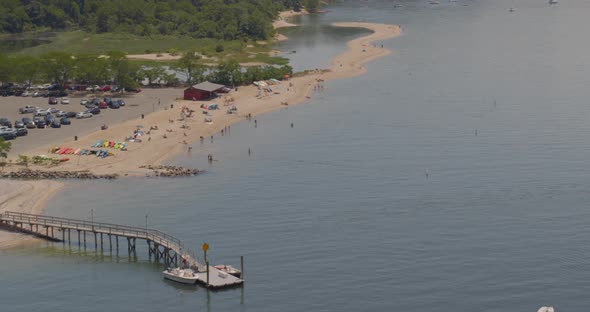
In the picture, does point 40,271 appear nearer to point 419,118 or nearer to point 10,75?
point 419,118

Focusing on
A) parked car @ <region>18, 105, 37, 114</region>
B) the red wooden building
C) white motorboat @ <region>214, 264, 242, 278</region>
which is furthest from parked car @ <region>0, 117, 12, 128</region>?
white motorboat @ <region>214, 264, 242, 278</region>

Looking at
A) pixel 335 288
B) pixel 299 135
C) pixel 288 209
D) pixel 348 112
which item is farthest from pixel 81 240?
pixel 348 112

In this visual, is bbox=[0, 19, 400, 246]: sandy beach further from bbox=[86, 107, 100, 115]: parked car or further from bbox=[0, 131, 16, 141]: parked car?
bbox=[86, 107, 100, 115]: parked car

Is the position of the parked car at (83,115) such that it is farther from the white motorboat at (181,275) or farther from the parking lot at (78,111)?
the white motorboat at (181,275)

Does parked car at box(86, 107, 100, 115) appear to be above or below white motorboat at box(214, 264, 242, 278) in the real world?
below

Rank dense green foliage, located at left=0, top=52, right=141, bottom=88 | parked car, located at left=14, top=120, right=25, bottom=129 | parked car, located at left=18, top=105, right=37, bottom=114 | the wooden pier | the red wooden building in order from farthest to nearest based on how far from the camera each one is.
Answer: dense green foliage, located at left=0, top=52, right=141, bottom=88
the red wooden building
parked car, located at left=18, top=105, right=37, bottom=114
parked car, located at left=14, top=120, right=25, bottom=129
the wooden pier

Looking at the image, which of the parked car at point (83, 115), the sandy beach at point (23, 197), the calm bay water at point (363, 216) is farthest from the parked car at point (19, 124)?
the sandy beach at point (23, 197)

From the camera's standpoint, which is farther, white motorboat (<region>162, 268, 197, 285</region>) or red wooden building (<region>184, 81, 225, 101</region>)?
red wooden building (<region>184, 81, 225, 101</region>)
